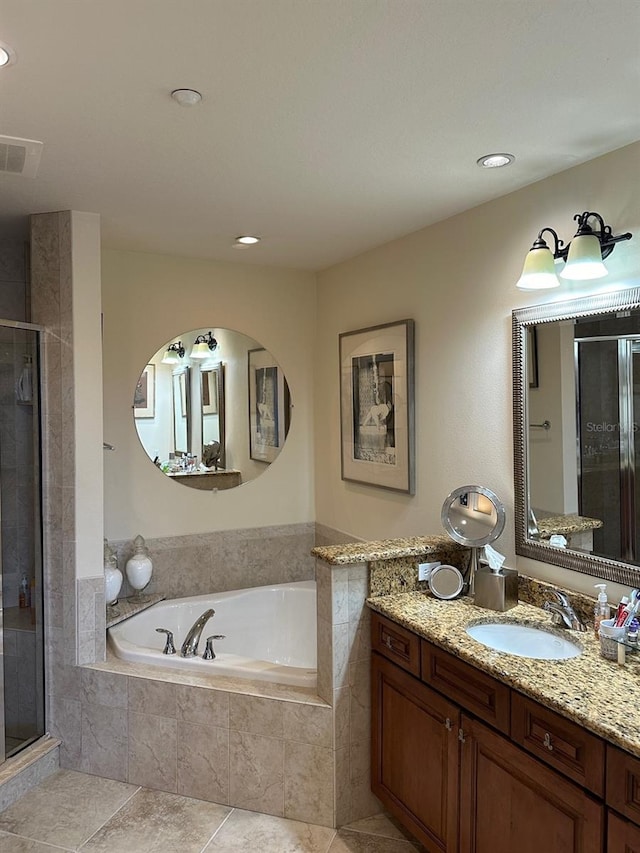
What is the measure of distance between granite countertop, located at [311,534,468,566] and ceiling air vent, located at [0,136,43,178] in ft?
5.75

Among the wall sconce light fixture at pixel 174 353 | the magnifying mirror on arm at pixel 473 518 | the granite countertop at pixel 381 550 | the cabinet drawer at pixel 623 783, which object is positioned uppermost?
the wall sconce light fixture at pixel 174 353

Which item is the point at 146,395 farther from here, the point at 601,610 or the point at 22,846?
the point at 601,610

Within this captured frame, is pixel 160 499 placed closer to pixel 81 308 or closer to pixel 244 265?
pixel 81 308

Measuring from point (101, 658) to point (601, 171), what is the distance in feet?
9.45

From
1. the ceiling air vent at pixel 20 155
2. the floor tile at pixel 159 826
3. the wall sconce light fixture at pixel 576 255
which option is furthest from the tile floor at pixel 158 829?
the ceiling air vent at pixel 20 155

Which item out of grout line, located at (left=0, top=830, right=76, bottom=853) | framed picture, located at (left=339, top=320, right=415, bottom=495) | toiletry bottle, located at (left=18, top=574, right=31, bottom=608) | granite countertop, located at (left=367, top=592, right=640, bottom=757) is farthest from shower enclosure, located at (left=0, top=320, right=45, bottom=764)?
framed picture, located at (left=339, top=320, right=415, bottom=495)

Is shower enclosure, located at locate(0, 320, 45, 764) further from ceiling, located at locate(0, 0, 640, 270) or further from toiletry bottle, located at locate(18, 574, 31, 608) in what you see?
ceiling, located at locate(0, 0, 640, 270)

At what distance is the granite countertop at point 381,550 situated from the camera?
2402 millimetres

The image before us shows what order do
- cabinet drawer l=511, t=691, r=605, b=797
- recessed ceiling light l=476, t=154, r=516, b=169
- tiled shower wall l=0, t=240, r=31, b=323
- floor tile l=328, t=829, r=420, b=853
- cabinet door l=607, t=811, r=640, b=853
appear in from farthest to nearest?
1. tiled shower wall l=0, t=240, r=31, b=323
2. floor tile l=328, t=829, r=420, b=853
3. recessed ceiling light l=476, t=154, r=516, b=169
4. cabinet drawer l=511, t=691, r=605, b=797
5. cabinet door l=607, t=811, r=640, b=853

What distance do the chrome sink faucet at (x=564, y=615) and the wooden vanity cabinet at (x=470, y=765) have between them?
1.44 ft

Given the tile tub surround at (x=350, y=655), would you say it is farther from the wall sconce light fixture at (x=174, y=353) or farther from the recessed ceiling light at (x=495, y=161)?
the wall sconce light fixture at (x=174, y=353)

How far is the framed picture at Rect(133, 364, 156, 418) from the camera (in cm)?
357

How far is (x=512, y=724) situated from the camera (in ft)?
5.82

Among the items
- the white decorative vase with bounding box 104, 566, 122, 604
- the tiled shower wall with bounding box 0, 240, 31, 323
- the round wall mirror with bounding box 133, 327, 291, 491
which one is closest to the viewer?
the white decorative vase with bounding box 104, 566, 122, 604
